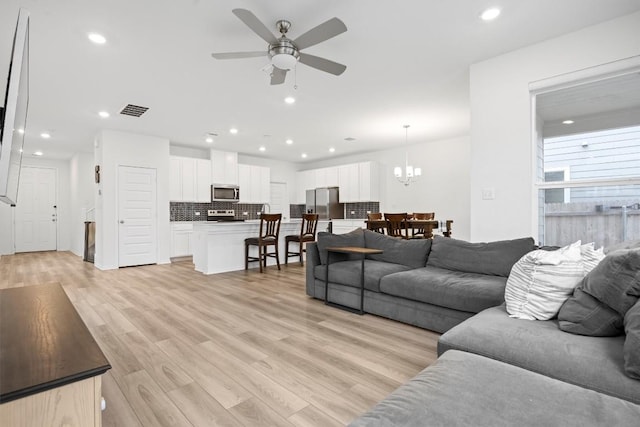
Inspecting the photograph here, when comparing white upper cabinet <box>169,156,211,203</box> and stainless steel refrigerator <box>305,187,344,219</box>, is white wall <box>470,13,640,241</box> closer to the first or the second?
stainless steel refrigerator <box>305,187,344,219</box>

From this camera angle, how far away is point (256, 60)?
3.44 meters

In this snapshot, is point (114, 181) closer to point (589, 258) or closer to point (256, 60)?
point (256, 60)

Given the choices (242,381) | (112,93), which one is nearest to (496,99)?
(242,381)

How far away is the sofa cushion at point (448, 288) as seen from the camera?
7.98 feet

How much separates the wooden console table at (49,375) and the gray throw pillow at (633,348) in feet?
5.86

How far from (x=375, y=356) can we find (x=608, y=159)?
281 cm

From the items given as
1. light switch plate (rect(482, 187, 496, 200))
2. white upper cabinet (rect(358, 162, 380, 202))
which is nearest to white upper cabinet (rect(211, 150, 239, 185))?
white upper cabinet (rect(358, 162, 380, 202))

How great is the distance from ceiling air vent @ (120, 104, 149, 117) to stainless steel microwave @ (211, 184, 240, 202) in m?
2.86

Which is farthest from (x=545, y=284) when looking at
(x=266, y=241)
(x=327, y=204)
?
(x=327, y=204)

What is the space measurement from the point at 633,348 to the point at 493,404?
0.63m

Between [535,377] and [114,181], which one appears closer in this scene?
[535,377]

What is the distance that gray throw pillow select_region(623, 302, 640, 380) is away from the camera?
112 cm

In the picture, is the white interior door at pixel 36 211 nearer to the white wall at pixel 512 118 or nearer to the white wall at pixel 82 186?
the white wall at pixel 82 186

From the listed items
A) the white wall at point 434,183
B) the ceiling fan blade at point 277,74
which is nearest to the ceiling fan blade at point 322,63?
the ceiling fan blade at point 277,74
